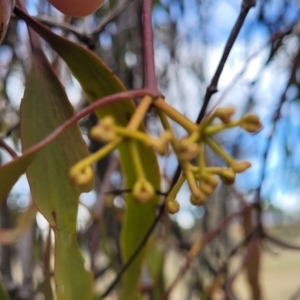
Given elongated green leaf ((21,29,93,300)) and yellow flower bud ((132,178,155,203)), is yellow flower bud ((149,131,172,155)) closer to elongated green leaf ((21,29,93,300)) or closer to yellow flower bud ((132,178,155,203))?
yellow flower bud ((132,178,155,203))

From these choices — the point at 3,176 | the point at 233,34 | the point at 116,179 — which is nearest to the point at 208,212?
the point at 116,179

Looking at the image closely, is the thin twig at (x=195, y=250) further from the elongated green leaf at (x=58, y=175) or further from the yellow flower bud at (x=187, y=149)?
the yellow flower bud at (x=187, y=149)

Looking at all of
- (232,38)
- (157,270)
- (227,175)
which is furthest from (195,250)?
(227,175)

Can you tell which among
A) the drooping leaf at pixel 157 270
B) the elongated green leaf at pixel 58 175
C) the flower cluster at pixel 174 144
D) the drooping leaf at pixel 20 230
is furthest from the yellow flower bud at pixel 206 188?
the drooping leaf at pixel 157 270

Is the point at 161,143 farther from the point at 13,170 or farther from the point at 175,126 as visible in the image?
the point at 175,126

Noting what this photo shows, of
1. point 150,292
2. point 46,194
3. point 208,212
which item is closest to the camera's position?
point 46,194

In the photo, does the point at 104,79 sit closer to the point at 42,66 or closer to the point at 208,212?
the point at 42,66
